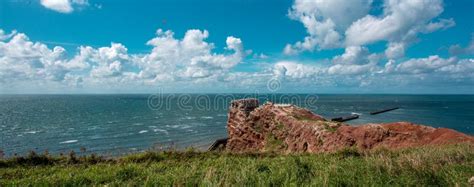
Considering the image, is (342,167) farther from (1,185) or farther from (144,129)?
(144,129)

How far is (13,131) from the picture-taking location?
4850 centimetres

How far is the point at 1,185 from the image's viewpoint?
682cm

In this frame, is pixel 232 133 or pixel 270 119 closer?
pixel 270 119

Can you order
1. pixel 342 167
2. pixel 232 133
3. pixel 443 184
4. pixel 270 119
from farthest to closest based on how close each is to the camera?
1. pixel 232 133
2. pixel 270 119
3. pixel 342 167
4. pixel 443 184

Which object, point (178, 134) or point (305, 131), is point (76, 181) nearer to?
point (305, 131)

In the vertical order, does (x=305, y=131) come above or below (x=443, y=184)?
below

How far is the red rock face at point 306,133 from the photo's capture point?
69.7 feet

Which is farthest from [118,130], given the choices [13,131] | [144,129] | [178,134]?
[13,131]

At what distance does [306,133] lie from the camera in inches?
968

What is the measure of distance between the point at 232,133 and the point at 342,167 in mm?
27878

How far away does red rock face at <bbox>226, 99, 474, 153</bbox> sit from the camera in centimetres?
2123

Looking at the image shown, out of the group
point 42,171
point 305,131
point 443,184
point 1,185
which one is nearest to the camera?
point 443,184

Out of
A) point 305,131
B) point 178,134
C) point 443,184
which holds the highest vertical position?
point 443,184

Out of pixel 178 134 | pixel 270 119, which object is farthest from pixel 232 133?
pixel 178 134
